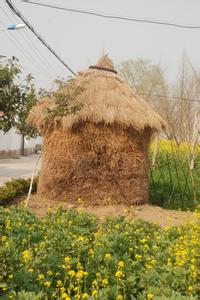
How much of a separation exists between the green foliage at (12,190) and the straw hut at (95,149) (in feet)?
2.38

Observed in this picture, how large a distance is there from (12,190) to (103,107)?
2961mm

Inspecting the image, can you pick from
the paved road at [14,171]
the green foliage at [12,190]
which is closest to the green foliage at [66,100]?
the green foliage at [12,190]

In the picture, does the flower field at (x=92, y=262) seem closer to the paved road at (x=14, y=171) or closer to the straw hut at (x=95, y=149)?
the straw hut at (x=95, y=149)

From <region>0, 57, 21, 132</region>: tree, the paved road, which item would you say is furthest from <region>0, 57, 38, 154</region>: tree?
the paved road

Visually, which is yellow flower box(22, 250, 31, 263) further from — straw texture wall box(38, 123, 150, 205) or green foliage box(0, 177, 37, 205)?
straw texture wall box(38, 123, 150, 205)

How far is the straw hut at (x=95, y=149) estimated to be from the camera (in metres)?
11.8

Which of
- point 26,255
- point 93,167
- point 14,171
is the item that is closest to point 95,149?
point 93,167

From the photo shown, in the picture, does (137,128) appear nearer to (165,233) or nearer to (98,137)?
(98,137)

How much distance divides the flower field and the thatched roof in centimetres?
368

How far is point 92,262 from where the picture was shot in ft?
19.5

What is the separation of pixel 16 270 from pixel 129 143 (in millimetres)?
7101

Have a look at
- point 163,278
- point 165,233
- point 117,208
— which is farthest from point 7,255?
point 117,208

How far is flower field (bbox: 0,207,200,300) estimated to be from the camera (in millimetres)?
4762

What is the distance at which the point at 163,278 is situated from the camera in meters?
4.93
